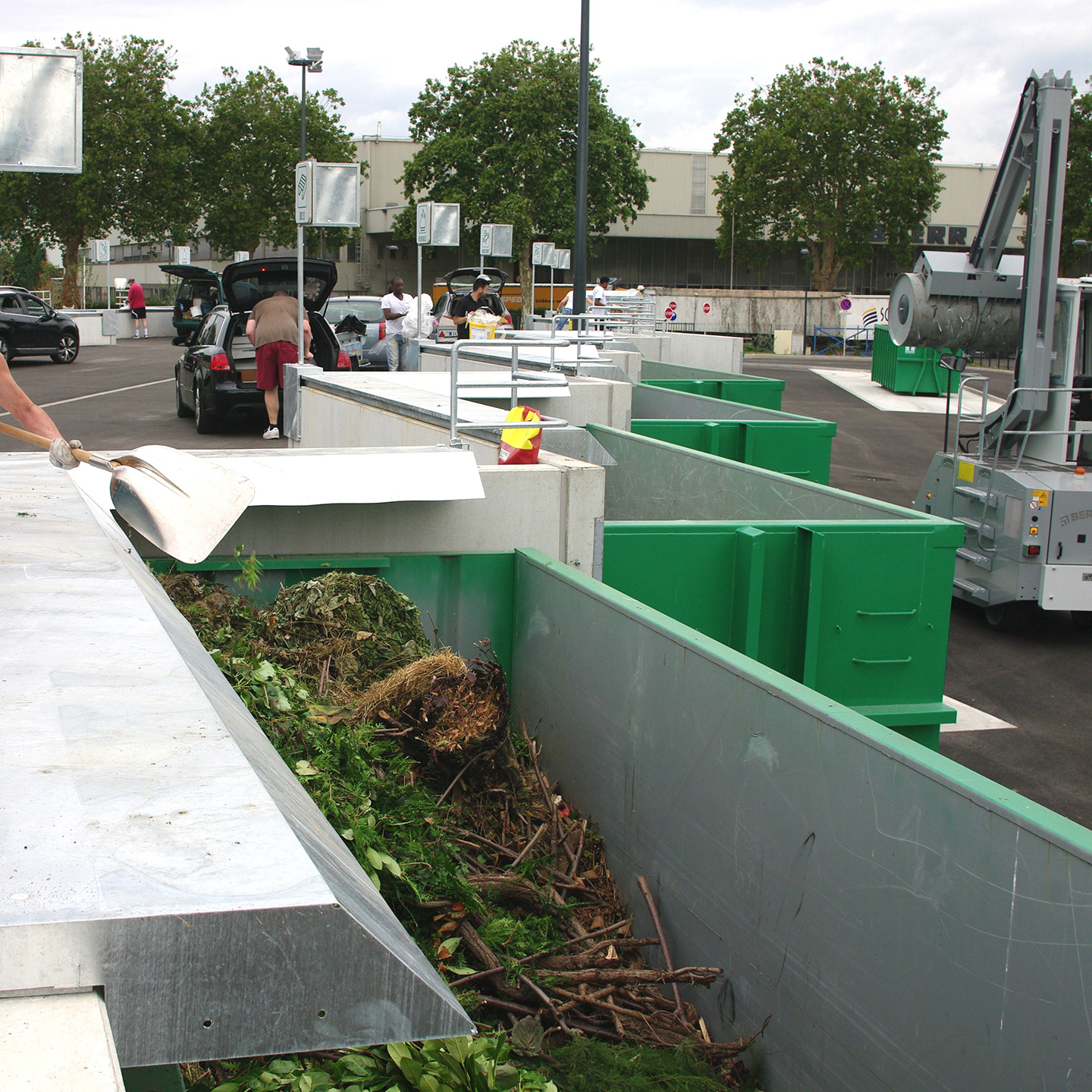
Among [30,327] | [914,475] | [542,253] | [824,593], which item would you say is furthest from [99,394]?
[824,593]

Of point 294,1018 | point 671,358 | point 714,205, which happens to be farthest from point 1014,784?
point 714,205

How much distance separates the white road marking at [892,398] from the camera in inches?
1137

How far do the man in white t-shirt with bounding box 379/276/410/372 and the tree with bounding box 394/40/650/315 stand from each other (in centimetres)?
3633

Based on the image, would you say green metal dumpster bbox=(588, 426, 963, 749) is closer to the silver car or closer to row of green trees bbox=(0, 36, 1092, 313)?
the silver car

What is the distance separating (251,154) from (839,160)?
102ft

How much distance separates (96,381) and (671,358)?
43.4 ft

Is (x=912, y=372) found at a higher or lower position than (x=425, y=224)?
lower

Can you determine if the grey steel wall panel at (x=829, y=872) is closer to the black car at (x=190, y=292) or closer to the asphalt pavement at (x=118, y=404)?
the asphalt pavement at (x=118, y=404)

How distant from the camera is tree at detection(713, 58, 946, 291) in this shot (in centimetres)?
6400

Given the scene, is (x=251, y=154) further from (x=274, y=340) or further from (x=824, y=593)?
(x=824, y=593)

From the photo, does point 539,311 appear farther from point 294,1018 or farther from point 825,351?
point 294,1018

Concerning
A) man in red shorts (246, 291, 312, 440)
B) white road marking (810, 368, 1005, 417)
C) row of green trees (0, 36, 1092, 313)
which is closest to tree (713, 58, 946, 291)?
row of green trees (0, 36, 1092, 313)

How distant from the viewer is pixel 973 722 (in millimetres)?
7961

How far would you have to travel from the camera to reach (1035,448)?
1034cm
